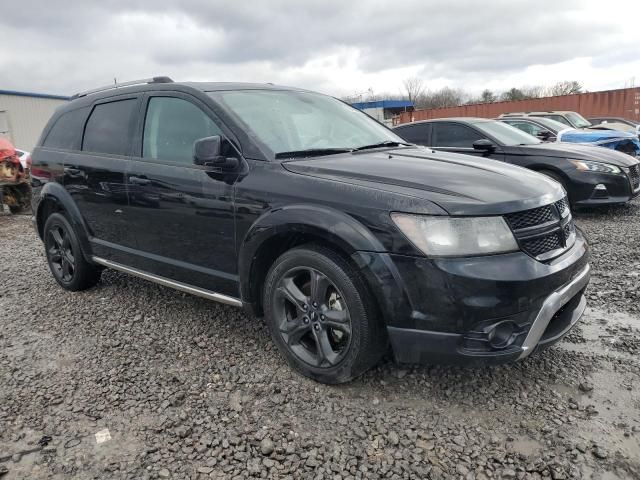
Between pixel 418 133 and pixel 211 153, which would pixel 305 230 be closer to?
pixel 211 153

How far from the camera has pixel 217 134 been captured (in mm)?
3092

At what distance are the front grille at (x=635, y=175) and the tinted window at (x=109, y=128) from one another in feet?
20.8

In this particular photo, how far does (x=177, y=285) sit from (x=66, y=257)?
171 centimetres

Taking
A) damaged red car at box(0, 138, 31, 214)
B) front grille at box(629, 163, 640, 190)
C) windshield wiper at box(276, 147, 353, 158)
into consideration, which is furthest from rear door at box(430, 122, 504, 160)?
damaged red car at box(0, 138, 31, 214)

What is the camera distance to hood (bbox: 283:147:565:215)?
2.34m

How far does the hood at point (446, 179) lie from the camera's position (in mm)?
2344

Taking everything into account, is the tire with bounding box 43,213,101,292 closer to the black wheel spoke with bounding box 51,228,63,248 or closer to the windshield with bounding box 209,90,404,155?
the black wheel spoke with bounding box 51,228,63,248

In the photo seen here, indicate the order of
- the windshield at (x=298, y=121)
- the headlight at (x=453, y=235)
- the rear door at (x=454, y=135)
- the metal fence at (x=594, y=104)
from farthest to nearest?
the metal fence at (x=594, y=104) < the rear door at (x=454, y=135) < the windshield at (x=298, y=121) < the headlight at (x=453, y=235)

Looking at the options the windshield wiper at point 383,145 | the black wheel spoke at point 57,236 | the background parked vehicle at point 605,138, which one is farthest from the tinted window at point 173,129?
the background parked vehicle at point 605,138

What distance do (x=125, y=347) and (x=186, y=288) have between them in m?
0.57

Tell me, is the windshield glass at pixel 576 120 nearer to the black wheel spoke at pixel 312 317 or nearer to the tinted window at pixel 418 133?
the tinted window at pixel 418 133

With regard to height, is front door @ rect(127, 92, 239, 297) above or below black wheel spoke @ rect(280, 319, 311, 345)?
above

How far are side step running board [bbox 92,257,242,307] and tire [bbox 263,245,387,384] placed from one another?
0.34m

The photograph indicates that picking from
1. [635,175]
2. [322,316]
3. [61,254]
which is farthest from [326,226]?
[635,175]
